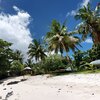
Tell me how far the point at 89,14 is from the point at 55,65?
22689 millimetres

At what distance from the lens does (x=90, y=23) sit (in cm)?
3744

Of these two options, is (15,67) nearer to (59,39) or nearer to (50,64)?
(50,64)

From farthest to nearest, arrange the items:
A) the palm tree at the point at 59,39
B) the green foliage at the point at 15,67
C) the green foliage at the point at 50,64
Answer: the green foliage at the point at 50,64 < the green foliage at the point at 15,67 < the palm tree at the point at 59,39

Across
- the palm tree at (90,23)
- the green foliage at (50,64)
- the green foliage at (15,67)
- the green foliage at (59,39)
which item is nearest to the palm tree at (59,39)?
the green foliage at (59,39)

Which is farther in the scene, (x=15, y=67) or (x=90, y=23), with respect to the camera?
(x=15, y=67)

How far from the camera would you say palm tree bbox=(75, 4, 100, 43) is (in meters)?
36.9

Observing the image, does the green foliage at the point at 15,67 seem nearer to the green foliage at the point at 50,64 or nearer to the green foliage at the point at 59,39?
the green foliage at the point at 50,64

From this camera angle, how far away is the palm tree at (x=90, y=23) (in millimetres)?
36906

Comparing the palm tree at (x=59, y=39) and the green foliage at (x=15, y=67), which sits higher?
the palm tree at (x=59, y=39)

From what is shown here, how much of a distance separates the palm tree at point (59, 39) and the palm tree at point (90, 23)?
137 inches

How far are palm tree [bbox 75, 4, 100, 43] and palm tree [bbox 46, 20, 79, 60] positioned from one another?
349 cm

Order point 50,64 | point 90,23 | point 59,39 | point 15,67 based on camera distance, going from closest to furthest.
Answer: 1. point 90,23
2. point 59,39
3. point 15,67
4. point 50,64

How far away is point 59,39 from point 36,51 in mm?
17165

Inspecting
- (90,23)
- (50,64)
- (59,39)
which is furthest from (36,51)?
(90,23)
